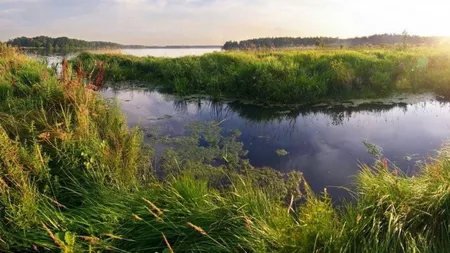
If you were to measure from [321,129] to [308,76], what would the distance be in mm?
4120

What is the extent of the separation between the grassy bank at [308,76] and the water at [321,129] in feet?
3.44

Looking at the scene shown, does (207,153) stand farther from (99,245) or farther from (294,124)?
(99,245)

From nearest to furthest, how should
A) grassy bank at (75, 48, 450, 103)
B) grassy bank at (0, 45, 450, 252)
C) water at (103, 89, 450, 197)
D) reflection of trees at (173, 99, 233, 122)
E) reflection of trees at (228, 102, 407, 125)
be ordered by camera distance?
grassy bank at (0, 45, 450, 252) → water at (103, 89, 450, 197) → reflection of trees at (228, 102, 407, 125) → reflection of trees at (173, 99, 233, 122) → grassy bank at (75, 48, 450, 103)

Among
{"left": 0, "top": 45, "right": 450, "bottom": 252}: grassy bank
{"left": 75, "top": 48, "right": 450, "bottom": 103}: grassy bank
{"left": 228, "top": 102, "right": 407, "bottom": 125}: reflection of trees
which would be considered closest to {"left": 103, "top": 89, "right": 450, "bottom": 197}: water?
{"left": 228, "top": 102, "right": 407, "bottom": 125}: reflection of trees

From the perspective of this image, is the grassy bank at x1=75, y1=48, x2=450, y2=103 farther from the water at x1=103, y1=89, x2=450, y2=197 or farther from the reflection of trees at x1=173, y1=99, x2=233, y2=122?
the water at x1=103, y1=89, x2=450, y2=197

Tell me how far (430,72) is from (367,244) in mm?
12514

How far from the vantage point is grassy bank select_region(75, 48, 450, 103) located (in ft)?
36.1

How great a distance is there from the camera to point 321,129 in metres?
8.06

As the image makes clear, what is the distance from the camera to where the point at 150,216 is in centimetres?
339

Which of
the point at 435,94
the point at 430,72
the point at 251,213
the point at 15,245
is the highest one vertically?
the point at 430,72

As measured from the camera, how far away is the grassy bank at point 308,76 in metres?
11.0

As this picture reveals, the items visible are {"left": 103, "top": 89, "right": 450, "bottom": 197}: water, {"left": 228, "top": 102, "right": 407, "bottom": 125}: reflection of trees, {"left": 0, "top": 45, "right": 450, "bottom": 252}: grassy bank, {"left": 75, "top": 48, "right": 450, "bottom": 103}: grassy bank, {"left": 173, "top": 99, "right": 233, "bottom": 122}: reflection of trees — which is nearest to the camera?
{"left": 0, "top": 45, "right": 450, "bottom": 252}: grassy bank

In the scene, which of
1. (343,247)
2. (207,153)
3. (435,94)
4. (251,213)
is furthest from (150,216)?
(435,94)

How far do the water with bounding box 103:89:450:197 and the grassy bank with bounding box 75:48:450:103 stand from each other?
3.44ft
